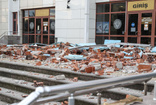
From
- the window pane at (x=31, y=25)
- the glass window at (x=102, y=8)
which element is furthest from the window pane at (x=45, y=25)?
the glass window at (x=102, y=8)

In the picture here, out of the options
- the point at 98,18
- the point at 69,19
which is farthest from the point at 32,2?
the point at 98,18

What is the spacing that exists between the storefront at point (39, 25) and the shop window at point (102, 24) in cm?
440

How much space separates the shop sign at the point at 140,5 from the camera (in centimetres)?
1433

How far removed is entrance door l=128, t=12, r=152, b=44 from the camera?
570 inches

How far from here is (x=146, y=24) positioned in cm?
1455

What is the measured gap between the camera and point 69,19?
16.9m

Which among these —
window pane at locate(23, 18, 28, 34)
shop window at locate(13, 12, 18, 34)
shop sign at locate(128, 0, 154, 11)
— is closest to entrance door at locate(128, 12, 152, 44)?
shop sign at locate(128, 0, 154, 11)

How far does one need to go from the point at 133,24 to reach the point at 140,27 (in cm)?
55

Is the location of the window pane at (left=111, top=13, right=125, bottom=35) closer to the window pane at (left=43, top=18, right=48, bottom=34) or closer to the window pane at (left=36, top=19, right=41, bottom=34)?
the window pane at (left=43, top=18, right=48, bottom=34)

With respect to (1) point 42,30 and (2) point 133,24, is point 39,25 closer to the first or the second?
(1) point 42,30

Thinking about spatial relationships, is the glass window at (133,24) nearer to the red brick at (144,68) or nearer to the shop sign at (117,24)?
the shop sign at (117,24)

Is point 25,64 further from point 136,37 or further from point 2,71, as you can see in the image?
point 136,37

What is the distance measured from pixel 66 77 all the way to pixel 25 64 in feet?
5.52

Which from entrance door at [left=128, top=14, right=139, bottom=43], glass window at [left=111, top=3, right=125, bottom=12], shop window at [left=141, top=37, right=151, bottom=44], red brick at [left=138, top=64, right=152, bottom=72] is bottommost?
red brick at [left=138, top=64, right=152, bottom=72]
